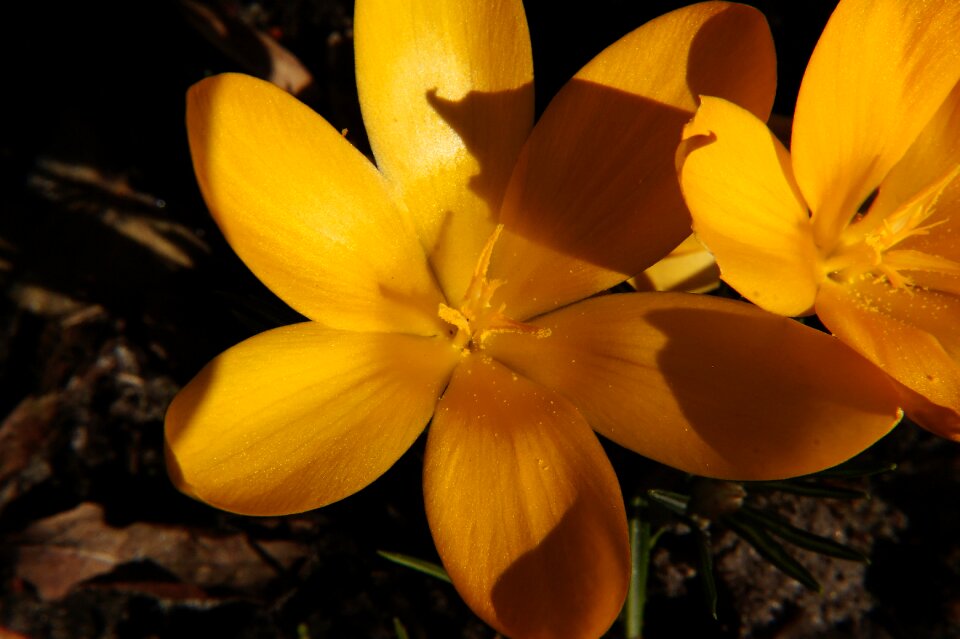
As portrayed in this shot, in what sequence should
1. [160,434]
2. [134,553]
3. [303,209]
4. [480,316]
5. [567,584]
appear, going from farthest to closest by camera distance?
[160,434] < [134,553] < [480,316] < [303,209] < [567,584]

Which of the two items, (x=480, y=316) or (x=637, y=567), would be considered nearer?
(x=480, y=316)

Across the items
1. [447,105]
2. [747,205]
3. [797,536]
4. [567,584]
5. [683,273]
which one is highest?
[447,105]

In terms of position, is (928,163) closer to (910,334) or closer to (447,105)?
(910,334)

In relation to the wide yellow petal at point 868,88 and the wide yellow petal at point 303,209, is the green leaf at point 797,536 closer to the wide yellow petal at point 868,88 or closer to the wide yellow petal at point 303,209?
the wide yellow petal at point 868,88

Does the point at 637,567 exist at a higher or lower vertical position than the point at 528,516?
lower

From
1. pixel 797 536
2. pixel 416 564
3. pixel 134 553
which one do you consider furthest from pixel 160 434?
pixel 797 536

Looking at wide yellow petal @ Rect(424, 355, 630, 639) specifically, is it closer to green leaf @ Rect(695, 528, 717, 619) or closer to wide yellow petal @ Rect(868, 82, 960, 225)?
green leaf @ Rect(695, 528, 717, 619)

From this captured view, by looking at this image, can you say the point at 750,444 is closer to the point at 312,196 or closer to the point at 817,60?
the point at 817,60

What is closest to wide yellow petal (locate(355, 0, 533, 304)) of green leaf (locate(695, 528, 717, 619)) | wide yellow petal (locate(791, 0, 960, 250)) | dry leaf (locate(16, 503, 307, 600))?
wide yellow petal (locate(791, 0, 960, 250))
